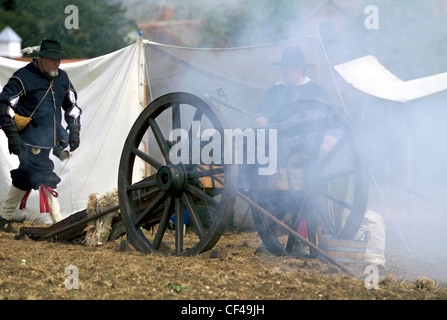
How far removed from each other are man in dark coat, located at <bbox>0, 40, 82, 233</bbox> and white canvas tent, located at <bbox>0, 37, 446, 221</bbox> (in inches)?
44.9

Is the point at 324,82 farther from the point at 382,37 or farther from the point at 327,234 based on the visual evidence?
the point at 382,37

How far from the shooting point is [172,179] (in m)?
3.76

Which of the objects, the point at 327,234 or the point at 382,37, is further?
the point at 382,37

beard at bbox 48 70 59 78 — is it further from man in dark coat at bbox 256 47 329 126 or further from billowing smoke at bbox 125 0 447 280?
man in dark coat at bbox 256 47 329 126

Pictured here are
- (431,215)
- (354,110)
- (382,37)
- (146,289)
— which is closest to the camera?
(146,289)

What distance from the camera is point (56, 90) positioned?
5.04 meters

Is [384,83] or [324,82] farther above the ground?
[384,83]

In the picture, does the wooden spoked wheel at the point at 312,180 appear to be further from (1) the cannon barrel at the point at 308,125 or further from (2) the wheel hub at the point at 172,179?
(2) the wheel hub at the point at 172,179

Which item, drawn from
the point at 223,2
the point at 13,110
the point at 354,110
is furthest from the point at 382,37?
the point at 13,110

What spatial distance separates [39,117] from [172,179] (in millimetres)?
1788

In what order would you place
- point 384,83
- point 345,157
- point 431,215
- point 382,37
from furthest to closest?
point 382,37 → point 384,83 → point 431,215 → point 345,157

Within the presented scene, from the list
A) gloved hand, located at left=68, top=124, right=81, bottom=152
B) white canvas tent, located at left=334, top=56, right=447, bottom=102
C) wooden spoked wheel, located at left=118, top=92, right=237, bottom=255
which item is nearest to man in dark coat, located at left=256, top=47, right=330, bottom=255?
wooden spoked wheel, located at left=118, top=92, right=237, bottom=255

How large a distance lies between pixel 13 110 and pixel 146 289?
250cm

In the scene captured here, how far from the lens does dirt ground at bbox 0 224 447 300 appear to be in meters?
2.92
